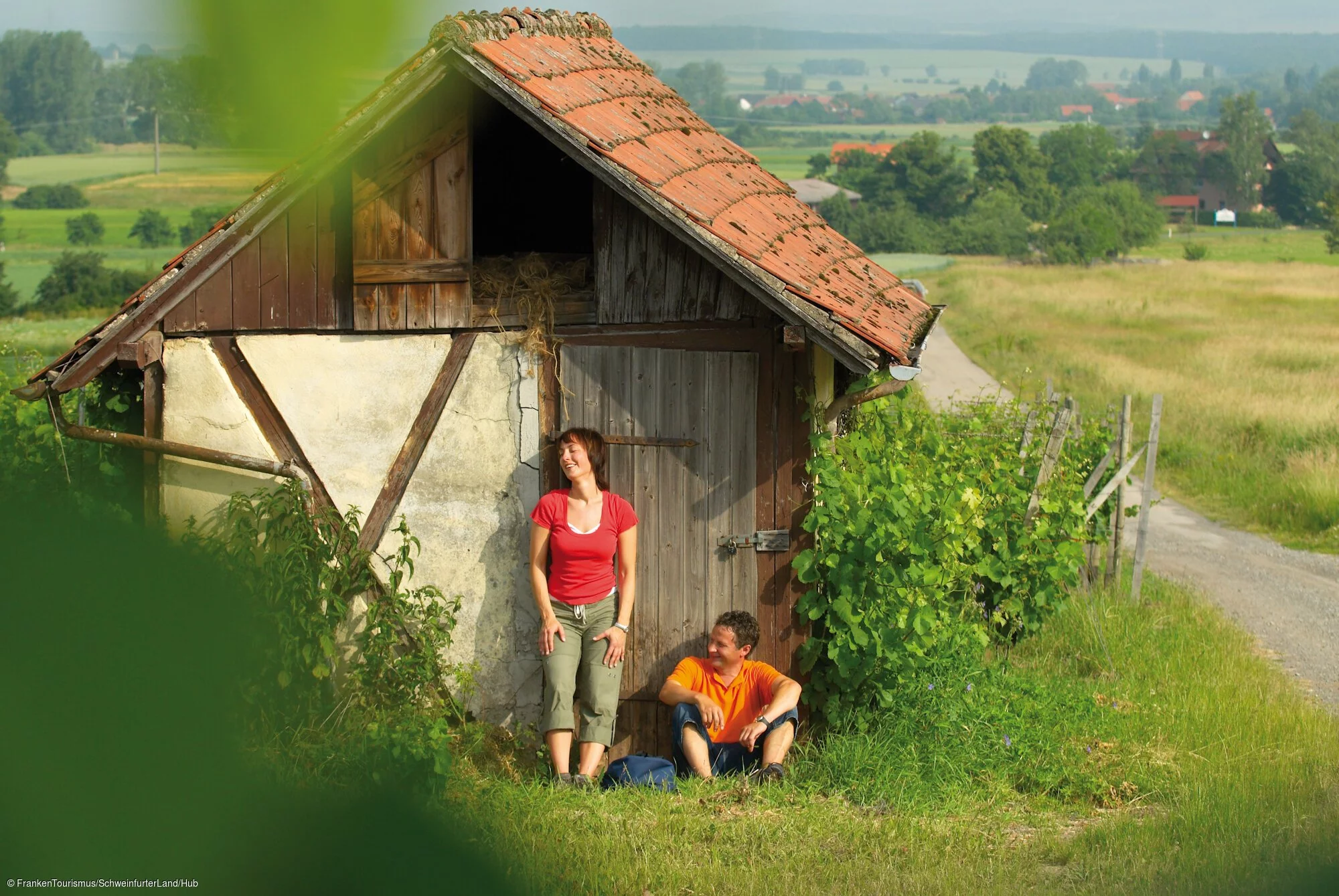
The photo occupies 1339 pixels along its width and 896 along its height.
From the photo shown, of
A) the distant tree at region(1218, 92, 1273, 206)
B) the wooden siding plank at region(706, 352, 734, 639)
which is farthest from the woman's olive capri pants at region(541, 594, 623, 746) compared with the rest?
the distant tree at region(1218, 92, 1273, 206)

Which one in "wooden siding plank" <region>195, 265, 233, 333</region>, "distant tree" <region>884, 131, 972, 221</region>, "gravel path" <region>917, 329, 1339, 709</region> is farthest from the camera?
"distant tree" <region>884, 131, 972, 221</region>

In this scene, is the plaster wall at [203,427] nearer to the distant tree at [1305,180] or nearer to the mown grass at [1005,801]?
the mown grass at [1005,801]

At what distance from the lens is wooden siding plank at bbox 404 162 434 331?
6578 mm

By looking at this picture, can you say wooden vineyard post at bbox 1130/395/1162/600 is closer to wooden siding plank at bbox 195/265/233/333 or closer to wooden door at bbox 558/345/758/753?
wooden door at bbox 558/345/758/753

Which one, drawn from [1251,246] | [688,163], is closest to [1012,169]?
[1251,246]

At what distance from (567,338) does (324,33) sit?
625cm

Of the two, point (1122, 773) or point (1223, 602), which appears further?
point (1223, 602)

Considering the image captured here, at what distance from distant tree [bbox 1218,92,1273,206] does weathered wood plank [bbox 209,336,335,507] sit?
115 m

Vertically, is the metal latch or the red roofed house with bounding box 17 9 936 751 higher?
the red roofed house with bounding box 17 9 936 751

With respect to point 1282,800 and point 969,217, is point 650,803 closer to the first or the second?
point 1282,800

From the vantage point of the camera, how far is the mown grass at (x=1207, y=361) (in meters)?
17.0

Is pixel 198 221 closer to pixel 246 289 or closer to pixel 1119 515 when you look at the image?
pixel 246 289

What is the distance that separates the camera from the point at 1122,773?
7.02 metres

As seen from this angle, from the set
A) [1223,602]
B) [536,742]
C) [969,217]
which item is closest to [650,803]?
[536,742]
